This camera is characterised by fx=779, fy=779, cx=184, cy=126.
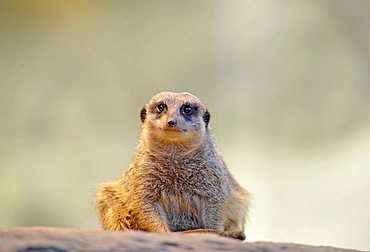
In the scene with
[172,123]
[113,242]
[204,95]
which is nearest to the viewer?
[113,242]

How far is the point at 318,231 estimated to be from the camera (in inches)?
129

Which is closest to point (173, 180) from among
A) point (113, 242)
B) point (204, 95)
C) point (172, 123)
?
point (172, 123)

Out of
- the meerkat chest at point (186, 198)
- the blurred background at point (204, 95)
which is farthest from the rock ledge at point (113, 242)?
the blurred background at point (204, 95)

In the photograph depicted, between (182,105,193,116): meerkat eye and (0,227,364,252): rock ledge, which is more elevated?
(182,105,193,116): meerkat eye

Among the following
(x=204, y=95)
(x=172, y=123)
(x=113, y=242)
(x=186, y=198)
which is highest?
(x=204, y=95)

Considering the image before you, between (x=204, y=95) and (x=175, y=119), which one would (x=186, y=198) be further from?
(x=204, y=95)

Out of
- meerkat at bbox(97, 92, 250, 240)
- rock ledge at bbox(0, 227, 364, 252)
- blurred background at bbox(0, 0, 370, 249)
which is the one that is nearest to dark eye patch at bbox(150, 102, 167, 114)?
meerkat at bbox(97, 92, 250, 240)

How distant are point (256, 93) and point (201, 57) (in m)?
0.28

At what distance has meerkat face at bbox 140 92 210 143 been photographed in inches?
84.4

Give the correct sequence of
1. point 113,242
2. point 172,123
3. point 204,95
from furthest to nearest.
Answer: point 204,95, point 172,123, point 113,242

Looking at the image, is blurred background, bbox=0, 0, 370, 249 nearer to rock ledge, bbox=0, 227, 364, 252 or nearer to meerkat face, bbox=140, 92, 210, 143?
meerkat face, bbox=140, 92, 210, 143

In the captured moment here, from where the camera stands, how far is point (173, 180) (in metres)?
2.17

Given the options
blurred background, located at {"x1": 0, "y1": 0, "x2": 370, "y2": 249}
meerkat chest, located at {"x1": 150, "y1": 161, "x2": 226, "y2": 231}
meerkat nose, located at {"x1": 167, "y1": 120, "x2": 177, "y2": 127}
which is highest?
blurred background, located at {"x1": 0, "y1": 0, "x2": 370, "y2": 249}

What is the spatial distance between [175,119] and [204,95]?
1196 millimetres
